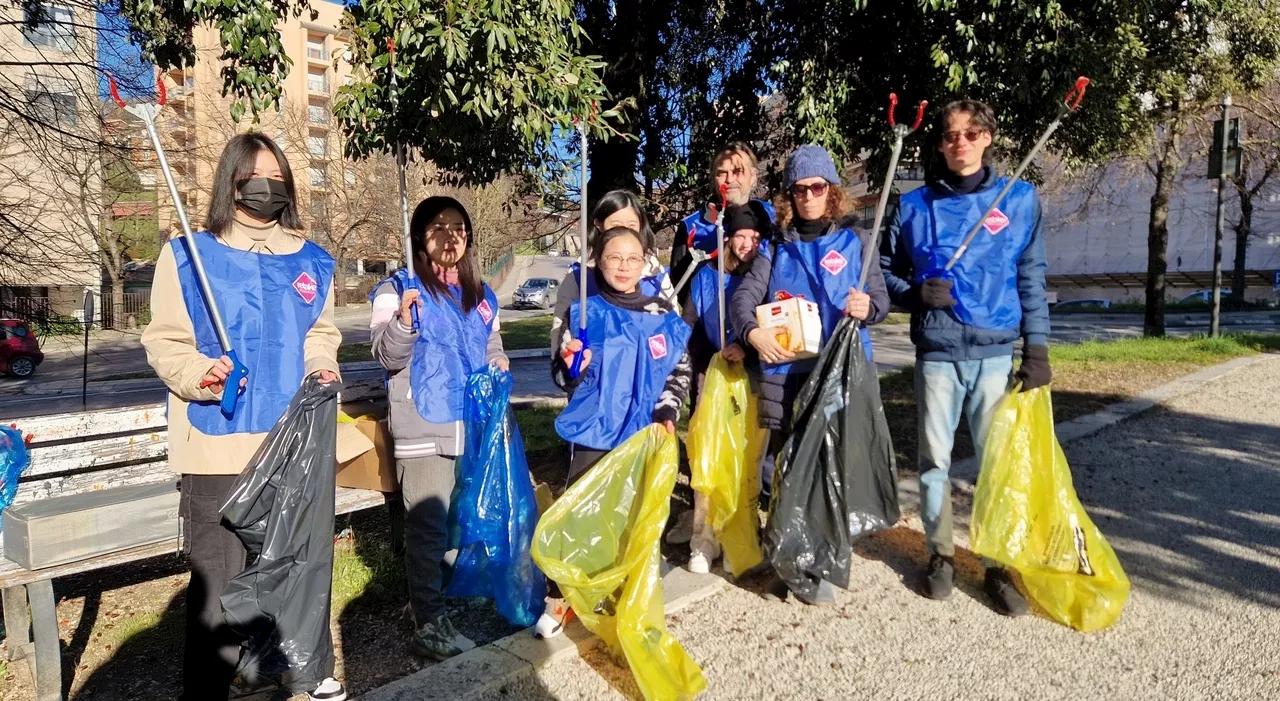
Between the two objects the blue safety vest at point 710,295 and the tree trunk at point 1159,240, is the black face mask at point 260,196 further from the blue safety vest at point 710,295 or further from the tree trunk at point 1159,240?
the tree trunk at point 1159,240

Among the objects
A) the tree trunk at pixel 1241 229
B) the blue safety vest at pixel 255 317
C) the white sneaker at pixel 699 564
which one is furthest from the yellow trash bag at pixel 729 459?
the tree trunk at pixel 1241 229

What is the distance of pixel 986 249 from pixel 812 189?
2.49 feet

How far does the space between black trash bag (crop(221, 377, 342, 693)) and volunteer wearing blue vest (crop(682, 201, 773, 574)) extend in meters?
1.68

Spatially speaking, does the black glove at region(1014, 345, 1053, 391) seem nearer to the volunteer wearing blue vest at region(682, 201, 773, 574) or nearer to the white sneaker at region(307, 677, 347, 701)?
the volunteer wearing blue vest at region(682, 201, 773, 574)

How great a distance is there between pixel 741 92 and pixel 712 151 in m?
0.51

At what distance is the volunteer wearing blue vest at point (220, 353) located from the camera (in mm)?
2348

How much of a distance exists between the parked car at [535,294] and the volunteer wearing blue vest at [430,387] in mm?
33864

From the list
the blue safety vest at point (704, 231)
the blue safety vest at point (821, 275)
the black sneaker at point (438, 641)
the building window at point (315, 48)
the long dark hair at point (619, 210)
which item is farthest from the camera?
the building window at point (315, 48)

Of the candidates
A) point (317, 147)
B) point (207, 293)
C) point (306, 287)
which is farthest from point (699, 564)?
point (317, 147)

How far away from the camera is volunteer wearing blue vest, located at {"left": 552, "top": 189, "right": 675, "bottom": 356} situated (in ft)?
10.8

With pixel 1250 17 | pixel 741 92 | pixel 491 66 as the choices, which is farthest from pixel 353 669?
pixel 1250 17

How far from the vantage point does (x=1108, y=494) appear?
5.00m

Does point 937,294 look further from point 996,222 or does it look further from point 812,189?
point 812,189

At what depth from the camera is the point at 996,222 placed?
3.27 m
